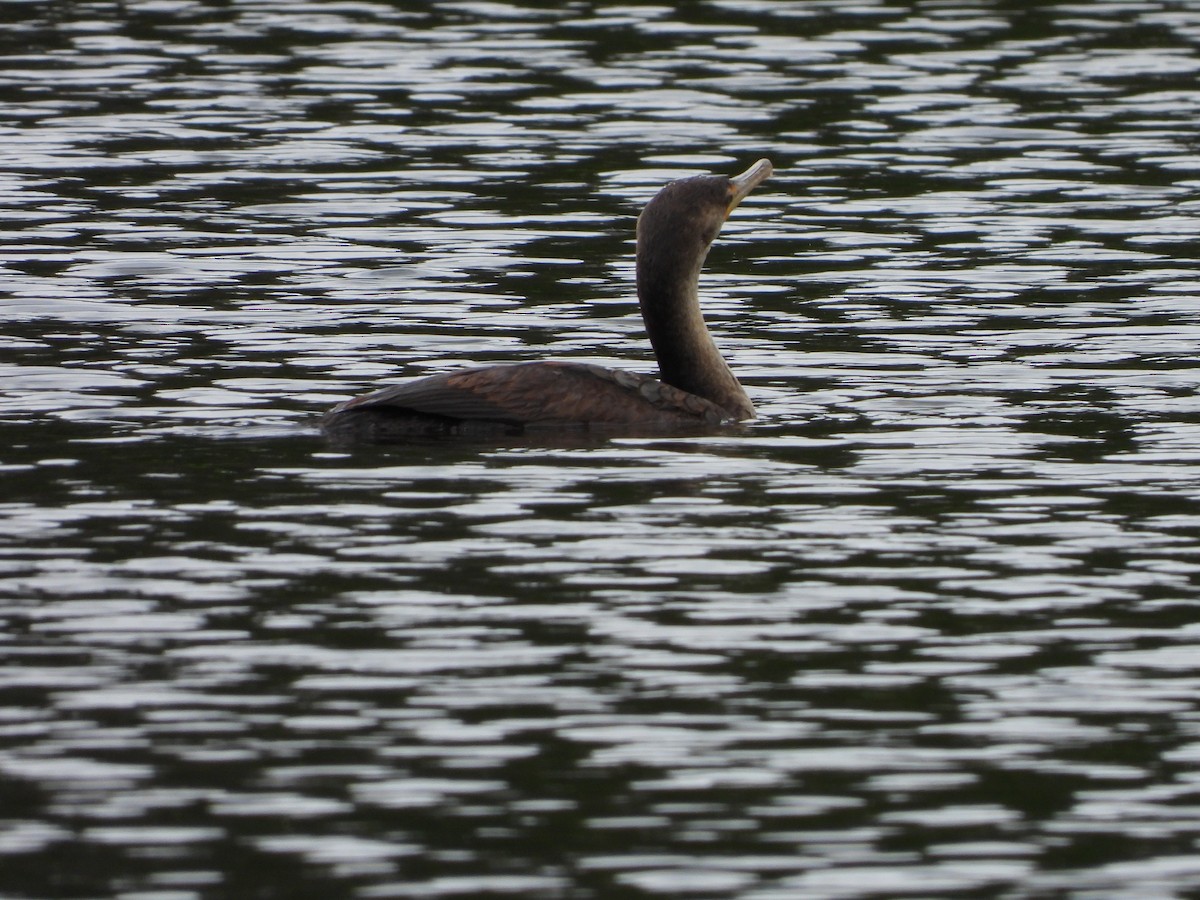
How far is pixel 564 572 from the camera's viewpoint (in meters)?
9.52

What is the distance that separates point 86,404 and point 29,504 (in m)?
2.34

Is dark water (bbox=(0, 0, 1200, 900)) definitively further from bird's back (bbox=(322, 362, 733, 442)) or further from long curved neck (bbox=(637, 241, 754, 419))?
long curved neck (bbox=(637, 241, 754, 419))

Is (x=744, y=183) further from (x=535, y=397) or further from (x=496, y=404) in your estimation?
(x=496, y=404)

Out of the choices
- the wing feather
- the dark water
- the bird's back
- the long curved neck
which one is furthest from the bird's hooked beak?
the bird's back

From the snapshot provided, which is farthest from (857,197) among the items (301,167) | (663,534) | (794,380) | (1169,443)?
(663,534)

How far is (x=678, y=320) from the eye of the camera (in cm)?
1309

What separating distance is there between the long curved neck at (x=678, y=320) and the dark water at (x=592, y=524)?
0.53m

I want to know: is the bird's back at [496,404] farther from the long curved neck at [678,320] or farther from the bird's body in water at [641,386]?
the long curved neck at [678,320]

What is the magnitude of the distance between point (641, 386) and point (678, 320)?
2.33ft

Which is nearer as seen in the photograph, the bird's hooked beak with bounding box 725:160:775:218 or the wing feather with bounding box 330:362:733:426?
the wing feather with bounding box 330:362:733:426

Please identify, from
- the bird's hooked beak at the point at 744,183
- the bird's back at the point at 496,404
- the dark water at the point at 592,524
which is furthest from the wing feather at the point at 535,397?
the bird's hooked beak at the point at 744,183

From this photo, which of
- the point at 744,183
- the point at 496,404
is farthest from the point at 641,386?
the point at 744,183

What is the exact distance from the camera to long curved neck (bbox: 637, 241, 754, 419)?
13.0 metres

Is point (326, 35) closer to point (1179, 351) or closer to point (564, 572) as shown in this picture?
point (1179, 351)
